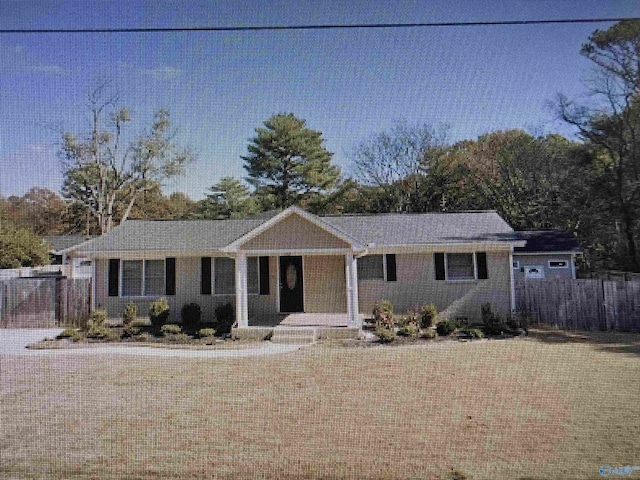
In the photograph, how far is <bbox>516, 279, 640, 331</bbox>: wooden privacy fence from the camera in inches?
373

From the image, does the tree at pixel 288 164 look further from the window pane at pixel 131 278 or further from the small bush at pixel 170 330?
the small bush at pixel 170 330

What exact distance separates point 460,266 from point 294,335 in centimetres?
461

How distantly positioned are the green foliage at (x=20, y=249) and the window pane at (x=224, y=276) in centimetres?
834

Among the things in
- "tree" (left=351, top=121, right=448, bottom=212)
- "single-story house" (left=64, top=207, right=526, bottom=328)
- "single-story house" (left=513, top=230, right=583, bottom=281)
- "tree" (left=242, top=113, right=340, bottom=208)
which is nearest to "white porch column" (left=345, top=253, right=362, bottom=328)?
"single-story house" (left=64, top=207, right=526, bottom=328)

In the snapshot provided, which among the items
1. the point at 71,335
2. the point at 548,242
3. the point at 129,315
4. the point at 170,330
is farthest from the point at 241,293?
the point at 548,242

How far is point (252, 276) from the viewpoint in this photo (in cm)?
1121

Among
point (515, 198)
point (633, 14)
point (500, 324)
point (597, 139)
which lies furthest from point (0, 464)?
point (515, 198)

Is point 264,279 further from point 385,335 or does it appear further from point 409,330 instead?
point 409,330

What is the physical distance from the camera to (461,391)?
5387 millimetres

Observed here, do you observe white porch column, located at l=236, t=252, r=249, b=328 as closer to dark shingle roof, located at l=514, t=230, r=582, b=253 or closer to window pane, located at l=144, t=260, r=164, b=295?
window pane, located at l=144, t=260, r=164, b=295

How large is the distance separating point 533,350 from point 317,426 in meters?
5.05

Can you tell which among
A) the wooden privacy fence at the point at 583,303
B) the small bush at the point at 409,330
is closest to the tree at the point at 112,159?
the small bush at the point at 409,330

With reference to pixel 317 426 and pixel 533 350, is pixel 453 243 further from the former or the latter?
pixel 317 426

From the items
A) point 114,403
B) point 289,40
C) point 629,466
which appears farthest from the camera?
point 289,40
